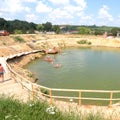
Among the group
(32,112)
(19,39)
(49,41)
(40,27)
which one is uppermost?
(40,27)

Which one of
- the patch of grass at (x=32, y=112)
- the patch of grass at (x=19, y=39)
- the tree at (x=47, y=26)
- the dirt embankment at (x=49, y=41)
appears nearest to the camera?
the patch of grass at (x=32, y=112)

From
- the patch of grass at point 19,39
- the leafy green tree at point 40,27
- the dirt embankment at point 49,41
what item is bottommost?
the dirt embankment at point 49,41

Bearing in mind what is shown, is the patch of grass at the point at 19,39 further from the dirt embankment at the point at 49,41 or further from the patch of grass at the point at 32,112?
the patch of grass at the point at 32,112

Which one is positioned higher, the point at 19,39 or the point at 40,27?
the point at 40,27

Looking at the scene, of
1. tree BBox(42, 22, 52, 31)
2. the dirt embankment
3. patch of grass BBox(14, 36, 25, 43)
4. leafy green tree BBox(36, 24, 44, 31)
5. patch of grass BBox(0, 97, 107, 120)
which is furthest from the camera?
tree BBox(42, 22, 52, 31)

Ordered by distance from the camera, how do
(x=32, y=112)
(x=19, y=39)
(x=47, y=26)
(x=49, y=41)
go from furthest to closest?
1. (x=47, y=26)
2. (x=49, y=41)
3. (x=19, y=39)
4. (x=32, y=112)

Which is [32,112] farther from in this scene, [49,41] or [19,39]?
[49,41]

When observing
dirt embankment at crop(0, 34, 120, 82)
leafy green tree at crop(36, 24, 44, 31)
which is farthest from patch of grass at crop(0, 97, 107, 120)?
leafy green tree at crop(36, 24, 44, 31)

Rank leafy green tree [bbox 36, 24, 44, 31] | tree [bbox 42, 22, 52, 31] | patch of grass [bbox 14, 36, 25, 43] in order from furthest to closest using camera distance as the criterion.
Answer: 1. tree [bbox 42, 22, 52, 31]
2. leafy green tree [bbox 36, 24, 44, 31]
3. patch of grass [bbox 14, 36, 25, 43]

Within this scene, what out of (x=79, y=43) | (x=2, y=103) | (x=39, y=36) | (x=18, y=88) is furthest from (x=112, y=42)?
(x=2, y=103)

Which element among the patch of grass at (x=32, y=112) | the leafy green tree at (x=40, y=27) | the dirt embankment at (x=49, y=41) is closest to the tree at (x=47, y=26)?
the leafy green tree at (x=40, y=27)

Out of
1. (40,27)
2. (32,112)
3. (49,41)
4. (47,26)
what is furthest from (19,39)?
(32,112)

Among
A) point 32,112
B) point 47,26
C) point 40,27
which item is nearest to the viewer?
point 32,112

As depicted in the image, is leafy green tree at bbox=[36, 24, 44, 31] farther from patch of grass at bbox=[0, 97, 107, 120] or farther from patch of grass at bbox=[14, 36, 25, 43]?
patch of grass at bbox=[0, 97, 107, 120]
